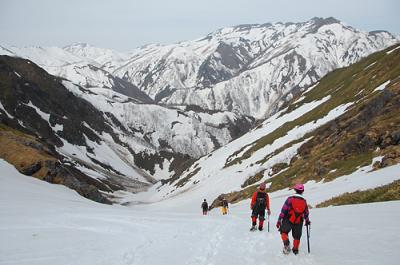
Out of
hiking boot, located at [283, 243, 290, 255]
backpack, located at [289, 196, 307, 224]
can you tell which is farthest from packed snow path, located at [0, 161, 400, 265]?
backpack, located at [289, 196, 307, 224]

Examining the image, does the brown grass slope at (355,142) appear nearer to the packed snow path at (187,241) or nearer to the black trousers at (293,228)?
the packed snow path at (187,241)

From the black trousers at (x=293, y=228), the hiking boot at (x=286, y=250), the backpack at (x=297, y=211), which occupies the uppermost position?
the backpack at (x=297, y=211)

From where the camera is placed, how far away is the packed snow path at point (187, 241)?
45.9 ft

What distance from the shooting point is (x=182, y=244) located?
1805 cm

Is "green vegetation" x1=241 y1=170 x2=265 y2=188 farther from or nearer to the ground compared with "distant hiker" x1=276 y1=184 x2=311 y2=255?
farther from the ground

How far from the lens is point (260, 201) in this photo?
2142 cm

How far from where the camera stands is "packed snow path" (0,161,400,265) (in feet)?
45.9

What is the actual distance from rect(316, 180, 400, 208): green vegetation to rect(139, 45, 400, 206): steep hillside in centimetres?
693

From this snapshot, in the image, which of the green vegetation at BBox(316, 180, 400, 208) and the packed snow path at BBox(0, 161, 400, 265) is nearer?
the packed snow path at BBox(0, 161, 400, 265)

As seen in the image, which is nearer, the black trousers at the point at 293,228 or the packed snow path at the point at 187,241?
the packed snow path at the point at 187,241

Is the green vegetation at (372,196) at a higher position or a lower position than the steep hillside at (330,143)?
lower

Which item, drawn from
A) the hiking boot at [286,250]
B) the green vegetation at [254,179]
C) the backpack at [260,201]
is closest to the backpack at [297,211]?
the hiking boot at [286,250]

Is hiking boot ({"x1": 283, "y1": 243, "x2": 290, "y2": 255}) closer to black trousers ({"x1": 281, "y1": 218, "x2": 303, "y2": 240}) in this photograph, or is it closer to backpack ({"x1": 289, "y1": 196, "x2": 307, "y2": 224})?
black trousers ({"x1": 281, "y1": 218, "x2": 303, "y2": 240})

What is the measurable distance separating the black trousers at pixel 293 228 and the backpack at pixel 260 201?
6121 millimetres
